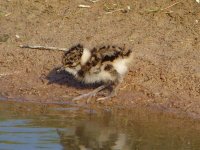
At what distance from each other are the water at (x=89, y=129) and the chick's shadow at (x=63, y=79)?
715mm

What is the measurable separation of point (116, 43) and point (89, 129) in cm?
279

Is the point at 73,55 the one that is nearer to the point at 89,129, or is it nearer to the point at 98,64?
the point at 98,64

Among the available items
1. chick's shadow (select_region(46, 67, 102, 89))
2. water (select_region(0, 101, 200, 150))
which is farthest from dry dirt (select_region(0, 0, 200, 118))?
water (select_region(0, 101, 200, 150))

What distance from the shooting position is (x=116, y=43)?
34.8 feet

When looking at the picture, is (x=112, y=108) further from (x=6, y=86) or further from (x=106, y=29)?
(x=106, y=29)

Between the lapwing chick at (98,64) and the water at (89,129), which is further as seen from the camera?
the lapwing chick at (98,64)

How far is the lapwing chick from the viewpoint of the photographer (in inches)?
359

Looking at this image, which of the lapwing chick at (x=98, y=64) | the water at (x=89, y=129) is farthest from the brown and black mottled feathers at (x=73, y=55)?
the water at (x=89, y=129)

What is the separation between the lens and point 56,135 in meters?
7.79

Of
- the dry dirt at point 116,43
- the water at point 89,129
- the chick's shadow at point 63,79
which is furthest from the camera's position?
the chick's shadow at point 63,79

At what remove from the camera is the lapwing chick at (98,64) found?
359 inches

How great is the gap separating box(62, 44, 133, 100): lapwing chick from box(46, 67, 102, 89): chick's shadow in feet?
1.28

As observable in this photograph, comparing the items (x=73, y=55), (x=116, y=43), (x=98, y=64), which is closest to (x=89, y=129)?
(x=98, y=64)

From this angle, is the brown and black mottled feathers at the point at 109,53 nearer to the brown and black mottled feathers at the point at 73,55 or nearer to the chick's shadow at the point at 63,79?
the brown and black mottled feathers at the point at 73,55
